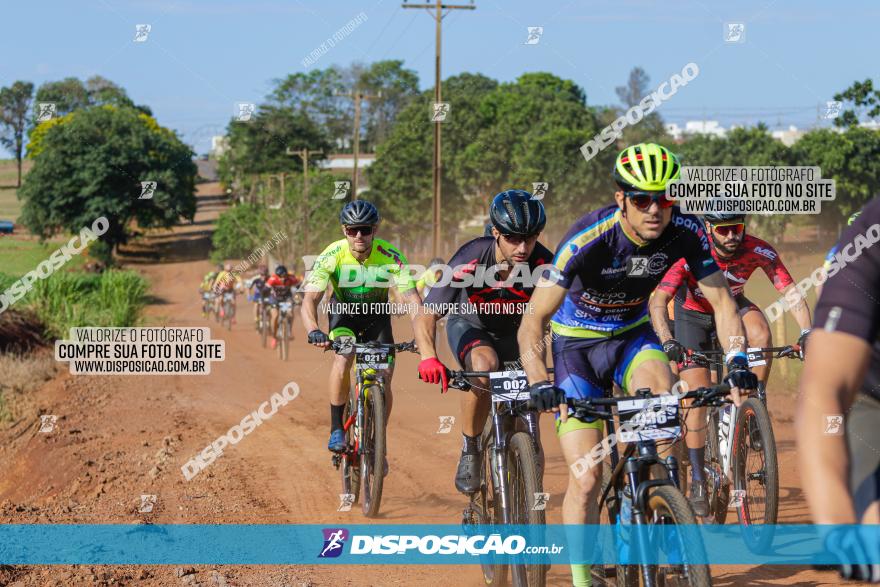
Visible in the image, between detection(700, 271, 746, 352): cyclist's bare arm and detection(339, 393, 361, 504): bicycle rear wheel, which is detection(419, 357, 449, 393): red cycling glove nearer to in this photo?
detection(700, 271, 746, 352): cyclist's bare arm

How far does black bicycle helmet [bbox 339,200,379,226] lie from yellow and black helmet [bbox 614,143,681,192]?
3684mm

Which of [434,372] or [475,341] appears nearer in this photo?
[434,372]

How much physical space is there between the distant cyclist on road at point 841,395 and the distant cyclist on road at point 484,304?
142 inches

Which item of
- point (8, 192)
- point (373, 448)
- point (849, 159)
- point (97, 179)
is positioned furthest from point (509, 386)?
point (8, 192)

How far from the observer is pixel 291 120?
87.7 meters

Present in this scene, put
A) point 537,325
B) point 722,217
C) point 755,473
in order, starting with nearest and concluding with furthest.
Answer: point 537,325, point 755,473, point 722,217

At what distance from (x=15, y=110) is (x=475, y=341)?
262ft

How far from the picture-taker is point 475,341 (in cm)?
656

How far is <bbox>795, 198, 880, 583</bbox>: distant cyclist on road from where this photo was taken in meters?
2.31

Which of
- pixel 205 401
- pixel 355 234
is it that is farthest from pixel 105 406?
pixel 355 234

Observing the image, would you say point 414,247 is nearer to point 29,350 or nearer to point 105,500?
point 29,350

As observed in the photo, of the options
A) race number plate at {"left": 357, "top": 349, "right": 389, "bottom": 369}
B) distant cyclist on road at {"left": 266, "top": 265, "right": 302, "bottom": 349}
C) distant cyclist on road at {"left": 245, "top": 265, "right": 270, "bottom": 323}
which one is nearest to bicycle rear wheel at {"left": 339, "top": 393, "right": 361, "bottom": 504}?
race number plate at {"left": 357, "top": 349, "right": 389, "bottom": 369}

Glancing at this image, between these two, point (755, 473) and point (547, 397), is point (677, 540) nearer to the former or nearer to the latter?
point (547, 397)

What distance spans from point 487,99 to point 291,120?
2425 centimetres
